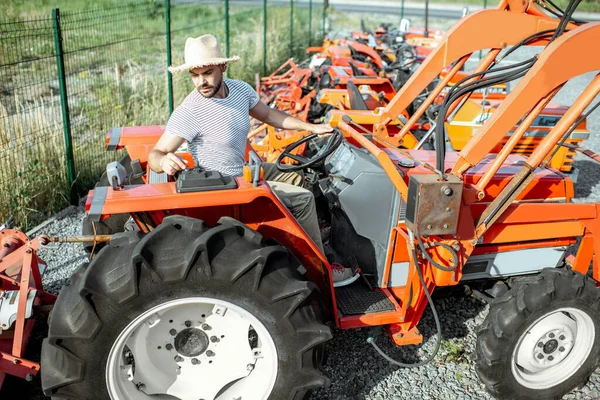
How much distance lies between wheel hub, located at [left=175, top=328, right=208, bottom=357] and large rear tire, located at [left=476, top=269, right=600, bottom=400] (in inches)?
55.5

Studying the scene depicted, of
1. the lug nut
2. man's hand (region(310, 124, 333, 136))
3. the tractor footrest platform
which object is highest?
man's hand (region(310, 124, 333, 136))

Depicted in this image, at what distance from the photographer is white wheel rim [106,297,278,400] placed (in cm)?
243

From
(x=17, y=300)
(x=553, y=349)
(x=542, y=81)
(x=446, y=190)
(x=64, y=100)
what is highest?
(x=542, y=81)

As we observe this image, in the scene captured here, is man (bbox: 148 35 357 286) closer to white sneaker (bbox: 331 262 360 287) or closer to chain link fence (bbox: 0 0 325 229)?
→ white sneaker (bbox: 331 262 360 287)

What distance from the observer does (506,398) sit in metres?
2.93

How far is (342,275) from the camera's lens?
10.4 ft

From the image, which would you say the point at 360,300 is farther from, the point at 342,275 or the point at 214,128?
the point at 214,128

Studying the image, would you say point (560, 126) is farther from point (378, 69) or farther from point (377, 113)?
point (378, 69)

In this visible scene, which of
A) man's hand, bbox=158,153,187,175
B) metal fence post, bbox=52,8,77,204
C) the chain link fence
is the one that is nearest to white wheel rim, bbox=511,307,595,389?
man's hand, bbox=158,153,187,175

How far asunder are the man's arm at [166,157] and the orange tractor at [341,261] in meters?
0.10

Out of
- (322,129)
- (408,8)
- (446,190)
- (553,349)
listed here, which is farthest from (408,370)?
(408,8)

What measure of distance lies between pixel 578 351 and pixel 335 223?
1515 millimetres

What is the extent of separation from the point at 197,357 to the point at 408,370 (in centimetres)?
131

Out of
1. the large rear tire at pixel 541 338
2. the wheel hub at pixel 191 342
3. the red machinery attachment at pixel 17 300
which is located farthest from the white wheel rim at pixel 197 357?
the large rear tire at pixel 541 338
